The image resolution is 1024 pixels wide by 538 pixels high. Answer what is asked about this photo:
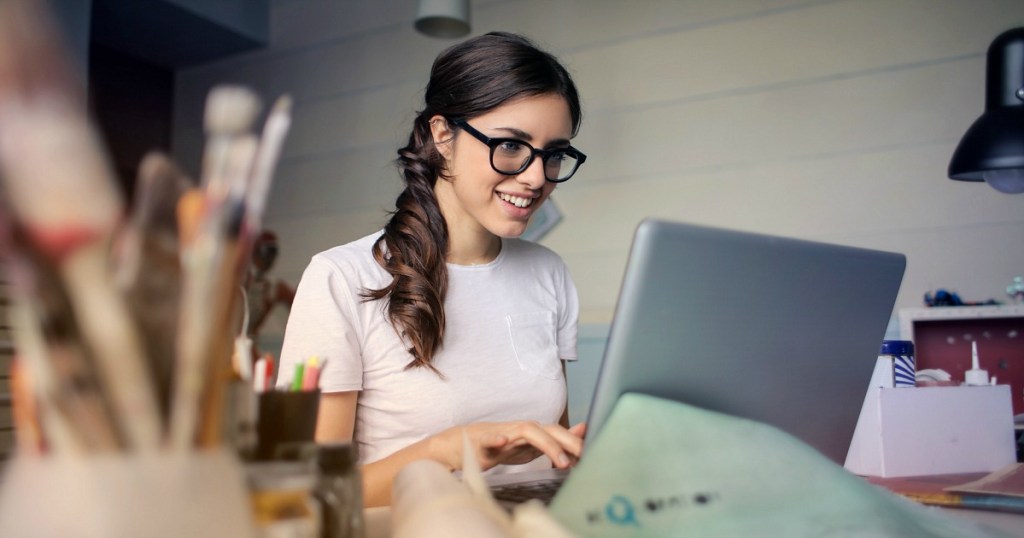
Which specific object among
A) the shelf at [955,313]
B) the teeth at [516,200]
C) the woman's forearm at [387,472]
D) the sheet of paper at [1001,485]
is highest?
the teeth at [516,200]

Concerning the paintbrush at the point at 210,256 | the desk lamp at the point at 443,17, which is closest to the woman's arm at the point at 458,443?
the paintbrush at the point at 210,256

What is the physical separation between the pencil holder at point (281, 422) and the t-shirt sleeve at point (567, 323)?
1.16 meters

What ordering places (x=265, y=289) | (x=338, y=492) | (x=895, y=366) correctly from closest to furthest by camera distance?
1. (x=338, y=492)
2. (x=895, y=366)
3. (x=265, y=289)

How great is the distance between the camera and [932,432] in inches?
44.1

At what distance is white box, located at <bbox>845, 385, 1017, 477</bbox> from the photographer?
110 centimetres

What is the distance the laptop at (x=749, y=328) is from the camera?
610 millimetres

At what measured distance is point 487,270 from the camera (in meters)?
1.51

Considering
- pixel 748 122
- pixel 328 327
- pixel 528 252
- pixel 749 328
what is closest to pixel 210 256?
pixel 749 328

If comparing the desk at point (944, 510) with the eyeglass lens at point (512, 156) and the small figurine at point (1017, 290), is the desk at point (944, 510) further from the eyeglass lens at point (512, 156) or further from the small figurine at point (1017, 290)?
the small figurine at point (1017, 290)

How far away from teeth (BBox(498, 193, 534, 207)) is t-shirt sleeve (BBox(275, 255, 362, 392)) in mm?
312

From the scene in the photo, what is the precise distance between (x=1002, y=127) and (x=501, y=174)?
106 cm

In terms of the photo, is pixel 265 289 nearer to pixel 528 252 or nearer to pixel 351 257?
pixel 528 252

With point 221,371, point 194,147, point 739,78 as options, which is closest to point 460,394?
point 221,371

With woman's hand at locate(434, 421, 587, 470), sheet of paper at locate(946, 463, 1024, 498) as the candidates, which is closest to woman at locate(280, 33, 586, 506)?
woman's hand at locate(434, 421, 587, 470)
